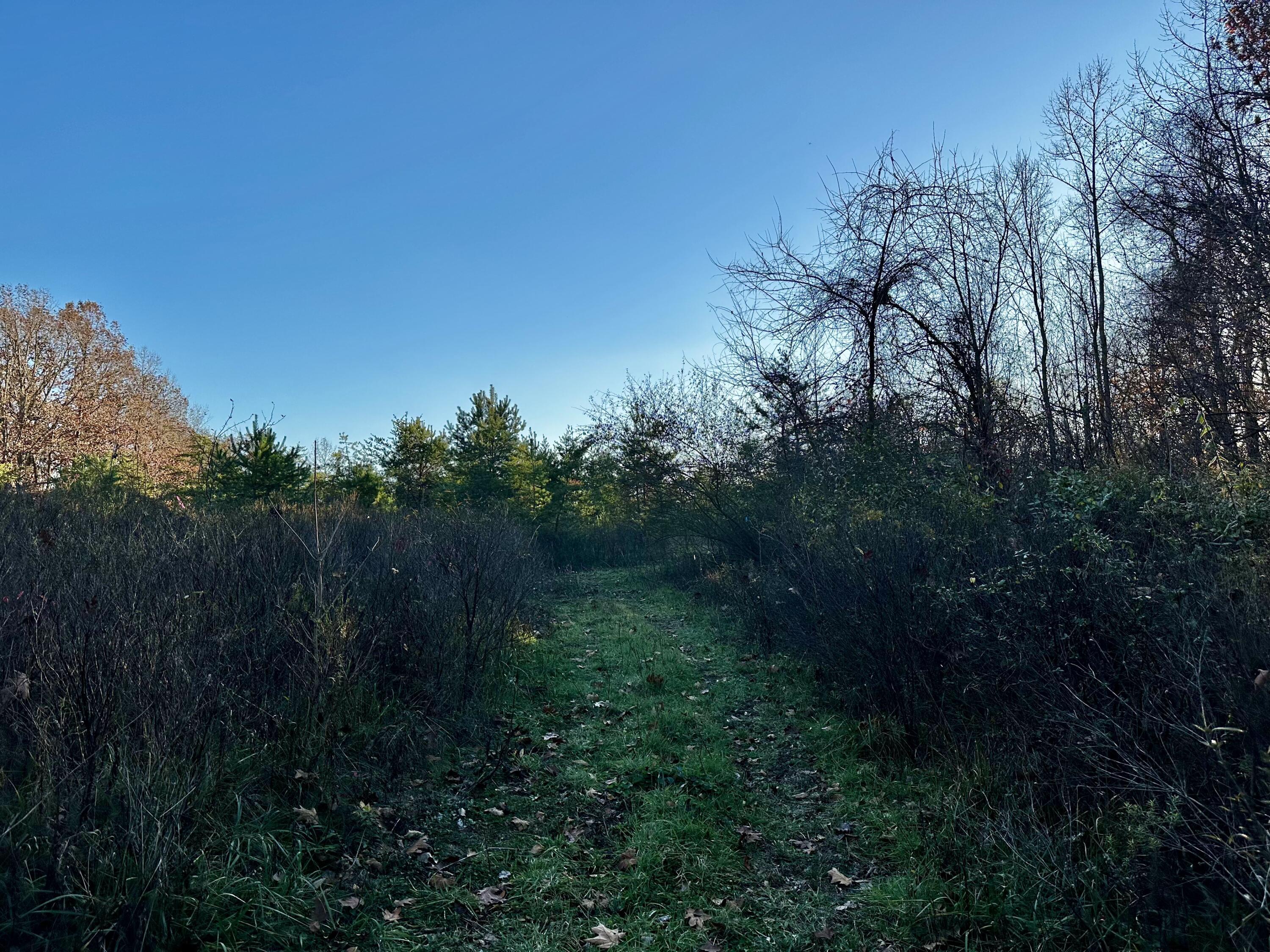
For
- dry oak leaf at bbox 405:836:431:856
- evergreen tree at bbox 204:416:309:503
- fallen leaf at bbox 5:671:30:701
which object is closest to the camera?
fallen leaf at bbox 5:671:30:701

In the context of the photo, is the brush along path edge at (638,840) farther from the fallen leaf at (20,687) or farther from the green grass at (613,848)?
the fallen leaf at (20,687)

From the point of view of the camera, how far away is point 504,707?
6.91 meters

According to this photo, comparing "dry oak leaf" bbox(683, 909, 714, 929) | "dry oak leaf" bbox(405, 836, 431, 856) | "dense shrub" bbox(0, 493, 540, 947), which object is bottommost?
"dry oak leaf" bbox(683, 909, 714, 929)

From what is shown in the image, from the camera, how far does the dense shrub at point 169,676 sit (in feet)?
9.48

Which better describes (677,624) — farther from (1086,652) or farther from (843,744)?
(1086,652)

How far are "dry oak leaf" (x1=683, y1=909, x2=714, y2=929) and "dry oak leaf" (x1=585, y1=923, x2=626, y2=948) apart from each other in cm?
34

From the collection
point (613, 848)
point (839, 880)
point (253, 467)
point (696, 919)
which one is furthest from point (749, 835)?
point (253, 467)

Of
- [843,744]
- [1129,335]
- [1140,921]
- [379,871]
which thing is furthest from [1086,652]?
[1129,335]

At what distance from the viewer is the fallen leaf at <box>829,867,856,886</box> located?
3814 mm

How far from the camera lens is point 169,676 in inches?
152

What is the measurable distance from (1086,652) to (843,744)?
2367mm

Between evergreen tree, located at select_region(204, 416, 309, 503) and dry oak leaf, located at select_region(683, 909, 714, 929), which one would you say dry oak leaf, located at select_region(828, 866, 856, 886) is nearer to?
dry oak leaf, located at select_region(683, 909, 714, 929)

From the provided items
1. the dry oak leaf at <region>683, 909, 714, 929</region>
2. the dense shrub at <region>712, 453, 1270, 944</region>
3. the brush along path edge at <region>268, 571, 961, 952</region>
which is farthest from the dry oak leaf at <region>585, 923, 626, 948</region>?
the dense shrub at <region>712, 453, 1270, 944</region>

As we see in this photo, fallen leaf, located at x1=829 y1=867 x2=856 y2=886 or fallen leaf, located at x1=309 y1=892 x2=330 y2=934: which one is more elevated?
fallen leaf, located at x1=309 y1=892 x2=330 y2=934
